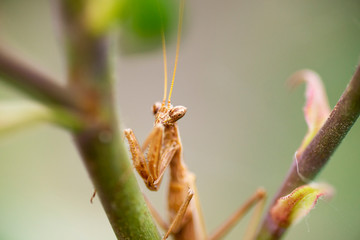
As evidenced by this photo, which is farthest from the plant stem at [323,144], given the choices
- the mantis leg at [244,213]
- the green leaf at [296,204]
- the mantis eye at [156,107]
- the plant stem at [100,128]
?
the mantis eye at [156,107]

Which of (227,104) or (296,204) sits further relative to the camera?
(227,104)

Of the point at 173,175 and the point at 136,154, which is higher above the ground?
the point at 136,154

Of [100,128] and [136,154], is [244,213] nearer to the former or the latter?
[136,154]

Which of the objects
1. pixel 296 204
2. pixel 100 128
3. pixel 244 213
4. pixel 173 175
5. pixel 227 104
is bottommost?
pixel 244 213

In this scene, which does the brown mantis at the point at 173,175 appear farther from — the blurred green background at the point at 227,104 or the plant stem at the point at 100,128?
the plant stem at the point at 100,128

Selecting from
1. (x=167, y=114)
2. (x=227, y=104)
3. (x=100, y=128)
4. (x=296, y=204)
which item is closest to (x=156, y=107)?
(x=167, y=114)

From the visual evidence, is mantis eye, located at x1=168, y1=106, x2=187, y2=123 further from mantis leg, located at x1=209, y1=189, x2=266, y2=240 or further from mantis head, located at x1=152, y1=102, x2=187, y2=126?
mantis leg, located at x1=209, y1=189, x2=266, y2=240

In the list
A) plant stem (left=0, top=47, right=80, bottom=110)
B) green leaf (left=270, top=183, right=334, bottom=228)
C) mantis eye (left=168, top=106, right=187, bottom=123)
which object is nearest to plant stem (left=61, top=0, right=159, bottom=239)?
plant stem (left=0, top=47, right=80, bottom=110)
